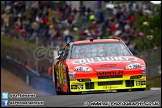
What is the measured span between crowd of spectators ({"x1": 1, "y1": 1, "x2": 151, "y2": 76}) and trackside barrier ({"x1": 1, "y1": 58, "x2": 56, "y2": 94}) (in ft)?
5.22

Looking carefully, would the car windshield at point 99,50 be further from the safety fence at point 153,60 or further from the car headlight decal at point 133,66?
the safety fence at point 153,60

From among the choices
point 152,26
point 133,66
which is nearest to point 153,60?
point 152,26

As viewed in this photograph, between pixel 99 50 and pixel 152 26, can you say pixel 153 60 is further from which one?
pixel 99 50

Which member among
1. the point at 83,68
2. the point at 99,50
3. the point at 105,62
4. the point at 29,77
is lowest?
the point at 29,77

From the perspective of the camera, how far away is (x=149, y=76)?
26.4 metres

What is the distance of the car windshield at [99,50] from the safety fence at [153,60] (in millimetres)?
10191

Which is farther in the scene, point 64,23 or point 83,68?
point 64,23

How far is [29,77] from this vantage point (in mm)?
33719

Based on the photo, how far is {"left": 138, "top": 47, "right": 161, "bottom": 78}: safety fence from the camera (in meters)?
25.8

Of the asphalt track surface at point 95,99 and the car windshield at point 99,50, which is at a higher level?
the car windshield at point 99,50

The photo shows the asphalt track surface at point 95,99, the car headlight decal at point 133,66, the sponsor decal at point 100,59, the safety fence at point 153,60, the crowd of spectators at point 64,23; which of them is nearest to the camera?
the asphalt track surface at point 95,99

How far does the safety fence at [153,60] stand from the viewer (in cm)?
2583

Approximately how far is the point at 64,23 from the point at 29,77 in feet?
32.0

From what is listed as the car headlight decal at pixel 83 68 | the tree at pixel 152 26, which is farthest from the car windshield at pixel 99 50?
the tree at pixel 152 26
